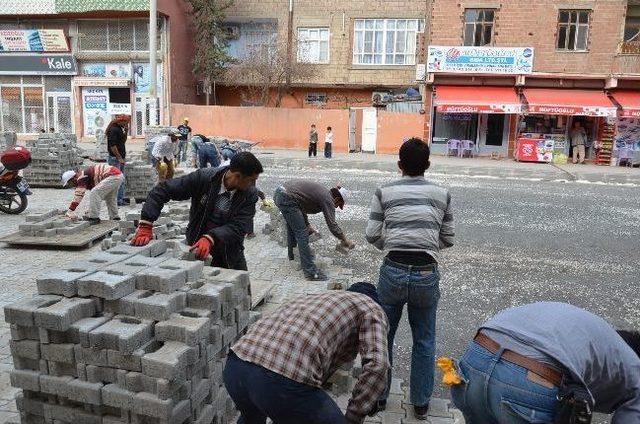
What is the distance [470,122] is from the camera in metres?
25.9

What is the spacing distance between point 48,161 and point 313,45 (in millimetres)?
20732

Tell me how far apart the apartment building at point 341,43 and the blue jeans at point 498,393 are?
27583 mm

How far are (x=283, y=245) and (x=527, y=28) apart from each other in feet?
67.7

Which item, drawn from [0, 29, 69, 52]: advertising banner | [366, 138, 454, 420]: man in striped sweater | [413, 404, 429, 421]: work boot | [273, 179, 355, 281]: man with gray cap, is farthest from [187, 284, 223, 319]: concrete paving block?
[0, 29, 69, 52]: advertising banner

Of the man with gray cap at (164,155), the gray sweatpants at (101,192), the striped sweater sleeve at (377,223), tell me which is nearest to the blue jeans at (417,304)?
the striped sweater sleeve at (377,223)

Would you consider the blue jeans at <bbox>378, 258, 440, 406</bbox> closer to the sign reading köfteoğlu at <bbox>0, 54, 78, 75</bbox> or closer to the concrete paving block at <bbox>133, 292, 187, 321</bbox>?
the concrete paving block at <bbox>133, 292, 187, 321</bbox>

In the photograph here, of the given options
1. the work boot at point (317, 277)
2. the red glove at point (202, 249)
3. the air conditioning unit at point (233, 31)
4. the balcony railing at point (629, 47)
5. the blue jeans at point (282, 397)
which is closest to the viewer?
the blue jeans at point (282, 397)

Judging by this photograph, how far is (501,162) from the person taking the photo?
23.8 meters

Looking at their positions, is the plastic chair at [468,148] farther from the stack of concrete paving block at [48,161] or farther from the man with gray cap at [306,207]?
the man with gray cap at [306,207]

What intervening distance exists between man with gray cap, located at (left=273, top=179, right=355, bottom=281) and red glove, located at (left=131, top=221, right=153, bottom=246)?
2503 millimetres

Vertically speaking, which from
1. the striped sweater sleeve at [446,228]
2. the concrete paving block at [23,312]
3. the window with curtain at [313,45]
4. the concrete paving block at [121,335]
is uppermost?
the window with curtain at [313,45]

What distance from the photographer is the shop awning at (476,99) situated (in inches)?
936

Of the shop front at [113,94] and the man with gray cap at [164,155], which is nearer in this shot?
the man with gray cap at [164,155]

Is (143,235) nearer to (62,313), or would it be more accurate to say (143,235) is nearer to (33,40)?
(62,313)
